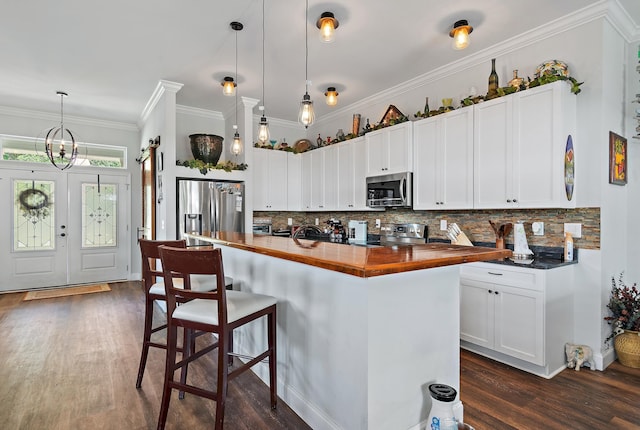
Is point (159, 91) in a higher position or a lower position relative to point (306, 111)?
higher

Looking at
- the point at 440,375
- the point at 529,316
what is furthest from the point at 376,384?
the point at 529,316

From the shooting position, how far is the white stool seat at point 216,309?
1.73 m

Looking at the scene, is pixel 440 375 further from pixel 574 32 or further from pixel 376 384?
pixel 574 32

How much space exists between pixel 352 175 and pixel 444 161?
1515 millimetres

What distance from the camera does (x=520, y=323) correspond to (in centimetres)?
261

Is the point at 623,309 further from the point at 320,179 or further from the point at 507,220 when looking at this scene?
the point at 320,179

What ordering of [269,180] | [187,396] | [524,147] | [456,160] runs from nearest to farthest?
1. [187,396]
2. [524,147]
3. [456,160]
4. [269,180]

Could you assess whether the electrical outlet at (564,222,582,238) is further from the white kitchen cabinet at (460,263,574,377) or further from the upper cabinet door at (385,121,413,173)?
the upper cabinet door at (385,121,413,173)

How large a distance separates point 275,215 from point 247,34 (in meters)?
3.14

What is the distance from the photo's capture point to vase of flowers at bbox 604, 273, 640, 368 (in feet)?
8.74

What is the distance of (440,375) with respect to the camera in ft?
5.98

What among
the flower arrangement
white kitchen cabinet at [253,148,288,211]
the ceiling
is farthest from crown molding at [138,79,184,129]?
the flower arrangement

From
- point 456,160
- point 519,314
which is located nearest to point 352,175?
point 456,160

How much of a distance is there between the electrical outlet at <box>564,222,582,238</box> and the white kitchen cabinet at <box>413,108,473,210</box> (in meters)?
0.79
